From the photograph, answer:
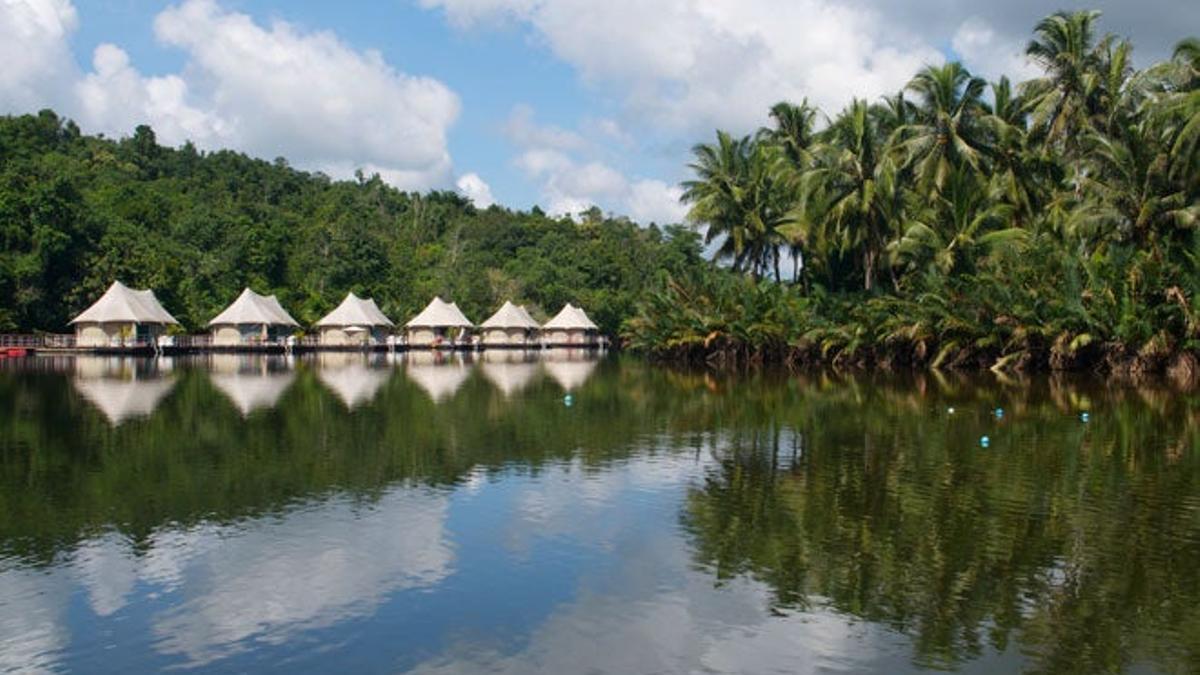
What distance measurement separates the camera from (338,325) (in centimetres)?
6538

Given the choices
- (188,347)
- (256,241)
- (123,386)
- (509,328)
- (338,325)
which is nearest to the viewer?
(123,386)

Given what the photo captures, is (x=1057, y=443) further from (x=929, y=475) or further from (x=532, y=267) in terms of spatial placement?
(x=532, y=267)

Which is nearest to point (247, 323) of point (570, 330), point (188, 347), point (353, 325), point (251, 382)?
point (188, 347)

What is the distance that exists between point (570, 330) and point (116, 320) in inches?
Answer: 1249

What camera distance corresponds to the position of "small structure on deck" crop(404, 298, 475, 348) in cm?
6888

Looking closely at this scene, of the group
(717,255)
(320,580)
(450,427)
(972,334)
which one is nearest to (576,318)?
(717,255)

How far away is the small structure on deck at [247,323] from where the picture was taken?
6019cm

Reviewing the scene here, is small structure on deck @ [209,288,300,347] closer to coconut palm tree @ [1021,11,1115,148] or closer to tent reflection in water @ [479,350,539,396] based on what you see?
tent reflection in water @ [479,350,539,396]

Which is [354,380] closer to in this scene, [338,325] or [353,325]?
[353,325]

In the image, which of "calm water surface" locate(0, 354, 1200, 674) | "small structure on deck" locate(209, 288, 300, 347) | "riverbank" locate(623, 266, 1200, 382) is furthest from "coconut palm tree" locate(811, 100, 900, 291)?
"small structure on deck" locate(209, 288, 300, 347)

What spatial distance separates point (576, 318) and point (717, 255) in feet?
88.6

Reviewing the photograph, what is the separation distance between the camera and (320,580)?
8273 mm

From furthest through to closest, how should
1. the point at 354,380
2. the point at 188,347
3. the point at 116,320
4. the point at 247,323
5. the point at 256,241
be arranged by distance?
the point at 256,241, the point at 247,323, the point at 188,347, the point at 116,320, the point at 354,380

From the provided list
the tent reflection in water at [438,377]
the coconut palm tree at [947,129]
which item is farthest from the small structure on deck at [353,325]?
the coconut palm tree at [947,129]
